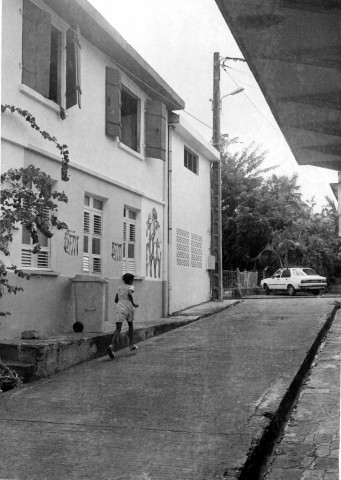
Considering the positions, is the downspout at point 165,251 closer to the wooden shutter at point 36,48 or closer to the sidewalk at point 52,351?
the sidewalk at point 52,351

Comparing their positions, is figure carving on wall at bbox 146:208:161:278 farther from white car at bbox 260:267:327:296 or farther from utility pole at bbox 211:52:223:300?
white car at bbox 260:267:327:296

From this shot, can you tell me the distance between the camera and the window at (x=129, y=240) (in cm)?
1084

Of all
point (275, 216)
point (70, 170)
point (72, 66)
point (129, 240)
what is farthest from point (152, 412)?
point (129, 240)

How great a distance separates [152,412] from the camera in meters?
4.90

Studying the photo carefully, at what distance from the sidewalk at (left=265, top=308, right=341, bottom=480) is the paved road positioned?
8.6 inches

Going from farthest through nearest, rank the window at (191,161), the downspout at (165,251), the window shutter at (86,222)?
the window at (191,161)
the downspout at (165,251)
the window shutter at (86,222)

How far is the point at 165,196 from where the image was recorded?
A: 505 inches

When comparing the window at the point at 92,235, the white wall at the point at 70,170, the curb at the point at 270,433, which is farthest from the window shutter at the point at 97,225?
the curb at the point at 270,433

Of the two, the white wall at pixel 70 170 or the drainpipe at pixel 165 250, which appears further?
the drainpipe at pixel 165 250

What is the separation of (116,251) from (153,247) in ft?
8.12

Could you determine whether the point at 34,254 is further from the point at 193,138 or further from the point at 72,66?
the point at 193,138

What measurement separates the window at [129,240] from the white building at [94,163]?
1.1 inches

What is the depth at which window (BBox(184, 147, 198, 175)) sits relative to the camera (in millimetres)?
14626

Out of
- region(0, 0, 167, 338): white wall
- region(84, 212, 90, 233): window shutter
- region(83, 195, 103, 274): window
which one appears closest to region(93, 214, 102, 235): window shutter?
region(83, 195, 103, 274): window
